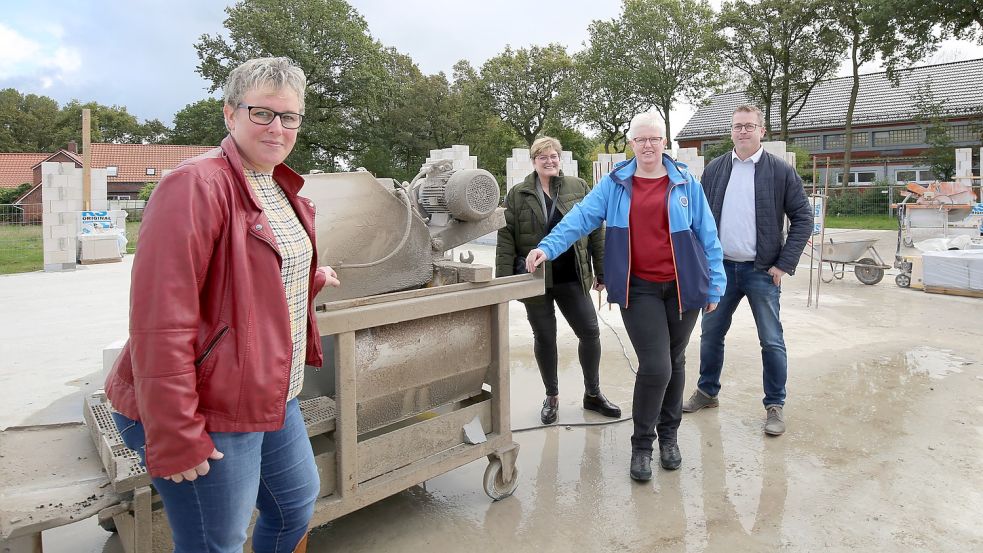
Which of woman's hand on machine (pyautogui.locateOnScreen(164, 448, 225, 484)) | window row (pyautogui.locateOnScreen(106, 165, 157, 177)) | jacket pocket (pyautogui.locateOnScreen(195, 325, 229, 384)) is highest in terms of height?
window row (pyautogui.locateOnScreen(106, 165, 157, 177))

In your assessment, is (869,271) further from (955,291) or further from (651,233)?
(651,233)

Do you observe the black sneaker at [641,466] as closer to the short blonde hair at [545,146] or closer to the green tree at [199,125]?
the short blonde hair at [545,146]

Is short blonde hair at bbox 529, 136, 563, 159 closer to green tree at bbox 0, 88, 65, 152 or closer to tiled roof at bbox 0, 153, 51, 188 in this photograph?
tiled roof at bbox 0, 153, 51, 188

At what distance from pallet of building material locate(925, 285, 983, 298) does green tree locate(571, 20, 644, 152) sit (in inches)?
1195

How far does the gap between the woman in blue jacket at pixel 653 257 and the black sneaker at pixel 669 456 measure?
14cm

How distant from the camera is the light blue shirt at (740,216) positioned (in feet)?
13.0

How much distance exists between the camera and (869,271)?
9.57m

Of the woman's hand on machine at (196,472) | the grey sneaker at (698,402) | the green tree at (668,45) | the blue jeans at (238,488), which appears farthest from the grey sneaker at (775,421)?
the green tree at (668,45)

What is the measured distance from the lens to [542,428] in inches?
159

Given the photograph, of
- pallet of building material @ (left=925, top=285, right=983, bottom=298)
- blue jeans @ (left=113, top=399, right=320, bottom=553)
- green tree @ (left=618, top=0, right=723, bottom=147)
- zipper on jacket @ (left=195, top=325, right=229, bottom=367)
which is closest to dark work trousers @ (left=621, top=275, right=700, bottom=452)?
blue jeans @ (left=113, top=399, right=320, bottom=553)

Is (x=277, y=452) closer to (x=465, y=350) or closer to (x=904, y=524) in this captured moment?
(x=465, y=350)

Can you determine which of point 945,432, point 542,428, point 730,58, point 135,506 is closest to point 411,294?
point 135,506

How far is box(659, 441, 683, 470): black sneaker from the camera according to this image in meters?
3.41

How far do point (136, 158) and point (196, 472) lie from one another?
4768cm
